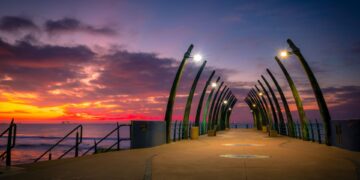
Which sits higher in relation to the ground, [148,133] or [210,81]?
[210,81]

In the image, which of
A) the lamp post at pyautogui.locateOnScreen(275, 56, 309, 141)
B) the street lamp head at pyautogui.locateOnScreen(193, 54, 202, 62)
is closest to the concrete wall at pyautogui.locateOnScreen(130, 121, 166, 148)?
the street lamp head at pyautogui.locateOnScreen(193, 54, 202, 62)

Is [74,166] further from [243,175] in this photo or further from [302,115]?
[302,115]

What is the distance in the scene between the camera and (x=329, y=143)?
18.6 metres

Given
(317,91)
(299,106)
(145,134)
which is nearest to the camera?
(145,134)

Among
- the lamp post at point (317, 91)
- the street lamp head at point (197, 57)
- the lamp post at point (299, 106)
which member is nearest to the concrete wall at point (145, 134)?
the street lamp head at point (197, 57)

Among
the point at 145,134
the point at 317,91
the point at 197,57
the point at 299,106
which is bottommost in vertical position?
the point at 145,134

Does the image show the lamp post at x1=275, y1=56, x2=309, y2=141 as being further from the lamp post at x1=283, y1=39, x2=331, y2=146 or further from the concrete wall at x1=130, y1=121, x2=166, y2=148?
the concrete wall at x1=130, y1=121, x2=166, y2=148

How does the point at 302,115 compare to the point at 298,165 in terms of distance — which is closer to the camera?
the point at 298,165

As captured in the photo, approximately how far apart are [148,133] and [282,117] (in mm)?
24866

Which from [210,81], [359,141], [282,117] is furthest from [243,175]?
[282,117]

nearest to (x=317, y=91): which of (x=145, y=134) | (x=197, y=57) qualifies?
(x=197, y=57)

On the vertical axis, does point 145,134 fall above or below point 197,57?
below

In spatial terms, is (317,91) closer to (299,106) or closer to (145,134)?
(299,106)

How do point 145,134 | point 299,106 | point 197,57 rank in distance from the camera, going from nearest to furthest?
1. point 145,134
2. point 197,57
3. point 299,106
